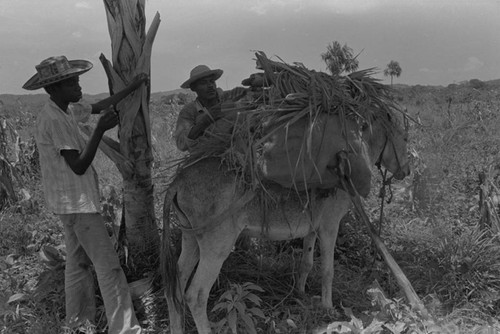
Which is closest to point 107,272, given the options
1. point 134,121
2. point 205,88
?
point 134,121

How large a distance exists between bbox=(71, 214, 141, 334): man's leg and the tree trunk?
26.0 inches

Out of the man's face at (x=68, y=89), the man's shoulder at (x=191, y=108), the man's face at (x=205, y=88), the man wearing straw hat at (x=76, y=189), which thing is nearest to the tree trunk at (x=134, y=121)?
the man wearing straw hat at (x=76, y=189)

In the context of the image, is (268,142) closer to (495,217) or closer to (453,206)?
(495,217)

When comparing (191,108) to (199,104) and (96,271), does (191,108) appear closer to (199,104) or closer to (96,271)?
(199,104)

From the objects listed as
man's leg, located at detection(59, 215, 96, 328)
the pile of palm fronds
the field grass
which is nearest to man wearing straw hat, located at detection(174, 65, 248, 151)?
A: the pile of palm fronds

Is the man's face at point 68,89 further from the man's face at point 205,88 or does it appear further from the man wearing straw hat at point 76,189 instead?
the man's face at point 205,88

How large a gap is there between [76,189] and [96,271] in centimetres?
66

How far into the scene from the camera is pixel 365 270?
458 centimetres

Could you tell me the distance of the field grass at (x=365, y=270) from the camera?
3.58m

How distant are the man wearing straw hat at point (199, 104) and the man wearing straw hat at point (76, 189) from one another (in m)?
0.53

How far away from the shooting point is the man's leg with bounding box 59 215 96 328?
347cm

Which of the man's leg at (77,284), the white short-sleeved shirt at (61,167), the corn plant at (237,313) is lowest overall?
the corn plant at (237,313)

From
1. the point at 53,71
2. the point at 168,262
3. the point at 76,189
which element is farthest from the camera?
the point at 168,262

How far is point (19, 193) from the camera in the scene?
19.8 feet
